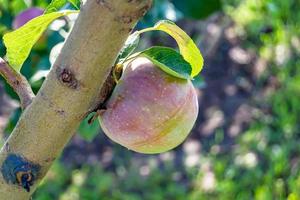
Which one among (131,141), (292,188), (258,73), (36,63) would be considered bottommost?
(258,73)

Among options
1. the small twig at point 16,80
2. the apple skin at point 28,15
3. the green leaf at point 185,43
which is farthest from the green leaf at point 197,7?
the small twig at point 16,80

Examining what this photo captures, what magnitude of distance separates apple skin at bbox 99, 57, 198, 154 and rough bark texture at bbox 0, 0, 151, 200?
35mm

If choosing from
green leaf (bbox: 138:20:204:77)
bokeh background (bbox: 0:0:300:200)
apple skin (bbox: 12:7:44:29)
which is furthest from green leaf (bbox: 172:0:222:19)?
bokeh background (bbox: 0:0:300:200)

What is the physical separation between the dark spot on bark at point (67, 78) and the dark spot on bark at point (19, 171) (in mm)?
101

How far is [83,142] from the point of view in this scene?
3184 millimetres

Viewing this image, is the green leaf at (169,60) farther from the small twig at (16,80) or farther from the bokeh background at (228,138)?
the bokeh background at (228,138)

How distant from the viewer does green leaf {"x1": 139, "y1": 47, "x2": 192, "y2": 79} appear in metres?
0.69

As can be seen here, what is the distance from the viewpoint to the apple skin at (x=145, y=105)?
685 mm

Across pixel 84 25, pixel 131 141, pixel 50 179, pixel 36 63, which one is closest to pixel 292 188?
pixel 50 179

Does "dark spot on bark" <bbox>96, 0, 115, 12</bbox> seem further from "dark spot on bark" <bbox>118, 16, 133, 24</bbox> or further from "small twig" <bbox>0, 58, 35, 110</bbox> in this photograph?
"small twig" <bbox>0, 58, 35, 110</bbox>

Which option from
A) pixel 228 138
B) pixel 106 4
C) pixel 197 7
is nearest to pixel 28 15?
pixel 197 7

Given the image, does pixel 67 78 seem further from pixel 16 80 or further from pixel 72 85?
pixel 16 80

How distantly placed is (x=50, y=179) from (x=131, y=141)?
2283 mm

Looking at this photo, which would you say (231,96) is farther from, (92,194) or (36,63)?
(36,63)
